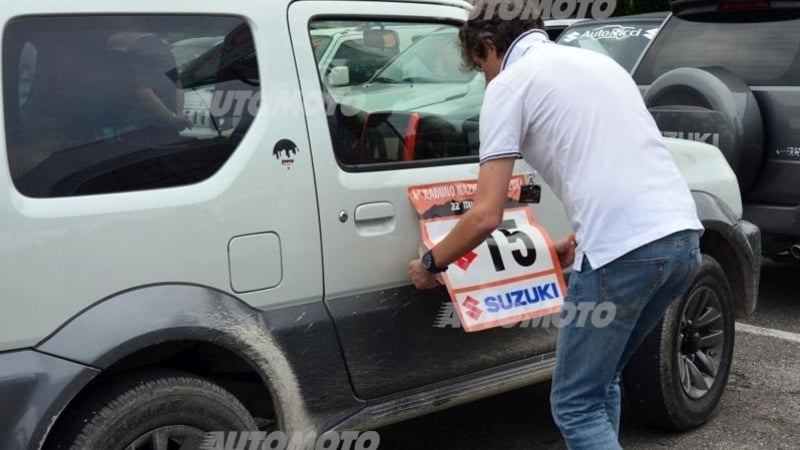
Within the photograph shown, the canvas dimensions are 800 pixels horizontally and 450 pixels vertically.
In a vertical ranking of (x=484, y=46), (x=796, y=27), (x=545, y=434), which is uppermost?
(x=484, y=46)

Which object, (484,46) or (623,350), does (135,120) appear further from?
(623,350)

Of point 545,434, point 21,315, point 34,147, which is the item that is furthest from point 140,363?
point 545,434

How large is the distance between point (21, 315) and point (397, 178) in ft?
4.10

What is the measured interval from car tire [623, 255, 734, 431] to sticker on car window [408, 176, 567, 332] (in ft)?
2.15

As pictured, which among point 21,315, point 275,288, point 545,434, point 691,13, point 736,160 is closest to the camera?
point 21,315

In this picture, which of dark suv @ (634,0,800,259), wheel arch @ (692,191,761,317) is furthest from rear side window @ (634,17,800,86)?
wheel arch @ (692,191,761,317)

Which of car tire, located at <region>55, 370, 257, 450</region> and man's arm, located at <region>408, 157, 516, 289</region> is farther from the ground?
man's arm, located at <region>408, 157, 516, 289</region>

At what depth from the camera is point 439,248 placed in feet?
9.12

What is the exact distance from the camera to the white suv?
8.04ft

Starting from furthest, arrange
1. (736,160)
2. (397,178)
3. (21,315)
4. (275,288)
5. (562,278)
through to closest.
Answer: (736,160)
(562,278)
(397,178)
(275,288)
(21,315)

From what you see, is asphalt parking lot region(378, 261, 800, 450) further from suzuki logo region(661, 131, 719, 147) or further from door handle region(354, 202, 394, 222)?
door handle region(354, 202, 394, 222)

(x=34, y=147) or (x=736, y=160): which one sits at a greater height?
(x=34, y=147)

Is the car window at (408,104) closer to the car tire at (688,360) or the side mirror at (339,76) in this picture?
the side mirror at (339,76)

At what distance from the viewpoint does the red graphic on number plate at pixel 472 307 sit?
3.10 m
